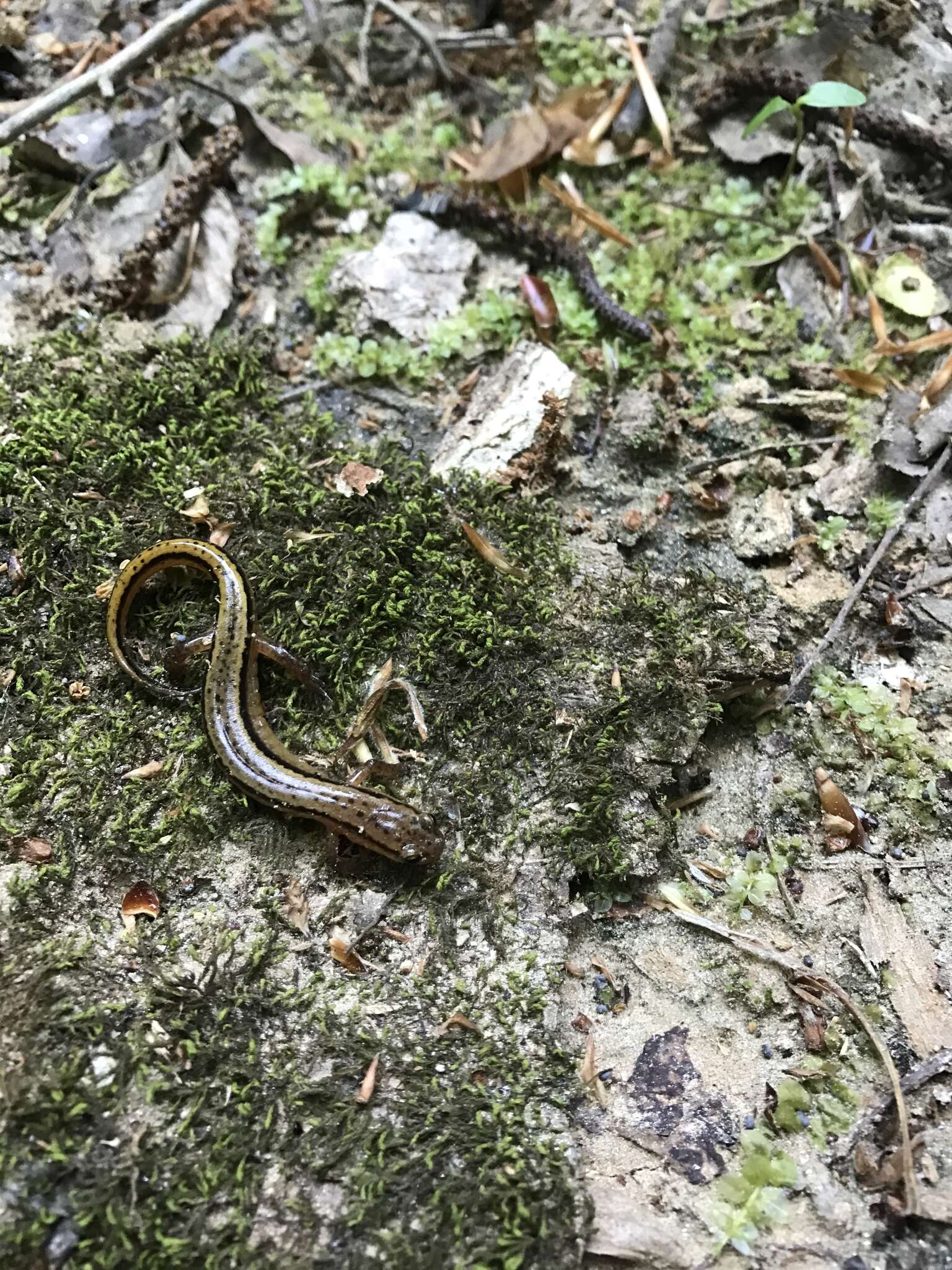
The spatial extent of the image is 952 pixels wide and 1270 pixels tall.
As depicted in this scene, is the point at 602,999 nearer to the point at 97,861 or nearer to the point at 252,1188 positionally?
the point at 252,1188

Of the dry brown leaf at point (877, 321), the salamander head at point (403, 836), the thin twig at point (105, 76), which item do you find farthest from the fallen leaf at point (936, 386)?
the thin twig at point (105, 76)

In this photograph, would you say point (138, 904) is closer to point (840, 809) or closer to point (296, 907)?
point (296, 907)

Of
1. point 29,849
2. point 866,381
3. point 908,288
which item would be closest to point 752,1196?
point 29,849

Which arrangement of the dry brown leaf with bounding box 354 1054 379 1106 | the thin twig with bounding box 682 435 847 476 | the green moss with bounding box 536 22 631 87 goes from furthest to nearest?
the green moss with bounding box 536 22 631 87
the thin twig with bounding box 682 435 847 476
the dry brown leaf with bounding box 354 1054 379 1106

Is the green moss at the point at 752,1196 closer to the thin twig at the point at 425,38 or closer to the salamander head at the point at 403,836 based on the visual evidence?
the salamander head at the point at 403,836

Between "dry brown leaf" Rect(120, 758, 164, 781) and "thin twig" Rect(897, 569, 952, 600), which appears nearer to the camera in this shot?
"dry brown leaf" Rect(120, 758, 164, 781)

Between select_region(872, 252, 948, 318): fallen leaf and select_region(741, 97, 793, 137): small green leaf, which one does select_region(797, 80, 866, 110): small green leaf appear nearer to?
select_region(741, 97, 793, 137): small green leaf

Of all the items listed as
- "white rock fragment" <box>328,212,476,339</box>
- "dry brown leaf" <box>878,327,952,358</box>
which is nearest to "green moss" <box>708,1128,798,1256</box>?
"dry brown leaf" <box>878,327,952,358</box>
